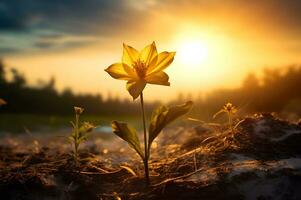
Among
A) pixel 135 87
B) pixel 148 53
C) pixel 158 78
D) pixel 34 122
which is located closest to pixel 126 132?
pixel 135 87

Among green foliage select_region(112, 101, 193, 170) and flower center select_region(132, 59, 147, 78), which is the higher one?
flower center select_region(132, 59, 147, 78)

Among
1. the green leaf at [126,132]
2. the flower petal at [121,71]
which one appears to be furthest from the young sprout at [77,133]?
the flower petal at [121,71]

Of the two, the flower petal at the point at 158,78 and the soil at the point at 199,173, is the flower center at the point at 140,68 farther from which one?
the soil at the point at 199,173

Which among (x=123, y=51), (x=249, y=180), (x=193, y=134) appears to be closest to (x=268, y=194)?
(x=249, y=180)

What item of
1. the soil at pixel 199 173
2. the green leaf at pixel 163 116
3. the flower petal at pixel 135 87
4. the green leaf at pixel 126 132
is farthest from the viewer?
the green leaf at pixel 126 132

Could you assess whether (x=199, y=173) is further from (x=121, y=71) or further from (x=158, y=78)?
(x=121, y=71)

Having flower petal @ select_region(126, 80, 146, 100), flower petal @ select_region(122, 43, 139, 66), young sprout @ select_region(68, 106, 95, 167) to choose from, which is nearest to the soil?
young sprout @ select_region(68, 106, 95, 167)

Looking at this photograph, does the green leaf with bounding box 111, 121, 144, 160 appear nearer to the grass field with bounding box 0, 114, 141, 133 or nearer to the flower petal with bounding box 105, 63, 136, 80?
the flower petal with bounding box 105, 63, 136, 80
